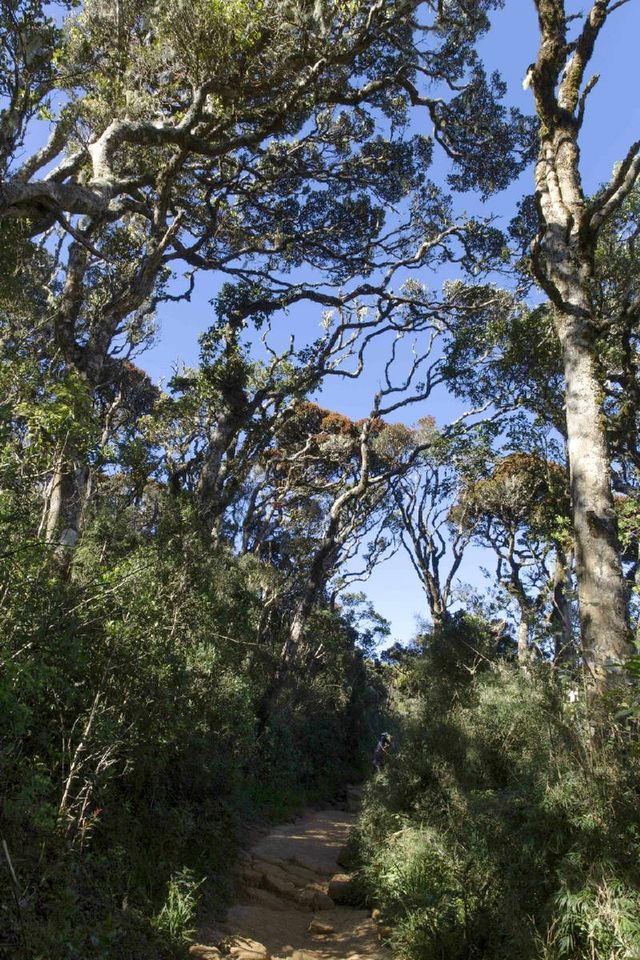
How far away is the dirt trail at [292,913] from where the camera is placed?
5859mm

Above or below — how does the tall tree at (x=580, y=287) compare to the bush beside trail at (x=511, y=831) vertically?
above

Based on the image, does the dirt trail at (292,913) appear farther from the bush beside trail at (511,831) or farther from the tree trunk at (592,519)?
the tree trunk at (592,519)

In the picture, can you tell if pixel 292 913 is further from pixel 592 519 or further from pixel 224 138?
pixel 224 138

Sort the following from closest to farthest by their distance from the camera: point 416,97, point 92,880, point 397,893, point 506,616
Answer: point 92,880
point 397,893
point 416,97
point 506,616

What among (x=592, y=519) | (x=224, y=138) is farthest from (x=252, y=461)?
(x=592, y=519)

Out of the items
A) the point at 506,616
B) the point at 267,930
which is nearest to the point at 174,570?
the point at 267,930

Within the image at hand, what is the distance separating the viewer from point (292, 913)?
292 inches

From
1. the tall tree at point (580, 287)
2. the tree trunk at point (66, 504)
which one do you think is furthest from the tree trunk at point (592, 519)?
the tree trunk at point (66, 504)

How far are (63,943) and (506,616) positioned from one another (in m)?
18.1

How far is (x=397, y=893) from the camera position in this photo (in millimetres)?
5816

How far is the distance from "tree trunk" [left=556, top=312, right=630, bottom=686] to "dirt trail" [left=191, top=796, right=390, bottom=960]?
3.76m

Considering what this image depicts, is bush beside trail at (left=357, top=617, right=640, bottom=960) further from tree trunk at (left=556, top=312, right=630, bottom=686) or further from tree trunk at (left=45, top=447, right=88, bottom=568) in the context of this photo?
tree trunk at (left=45, top=447, right=88, bottom=568)

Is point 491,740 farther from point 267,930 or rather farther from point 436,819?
point 267,930

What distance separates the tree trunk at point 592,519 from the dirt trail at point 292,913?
376 centimetres
